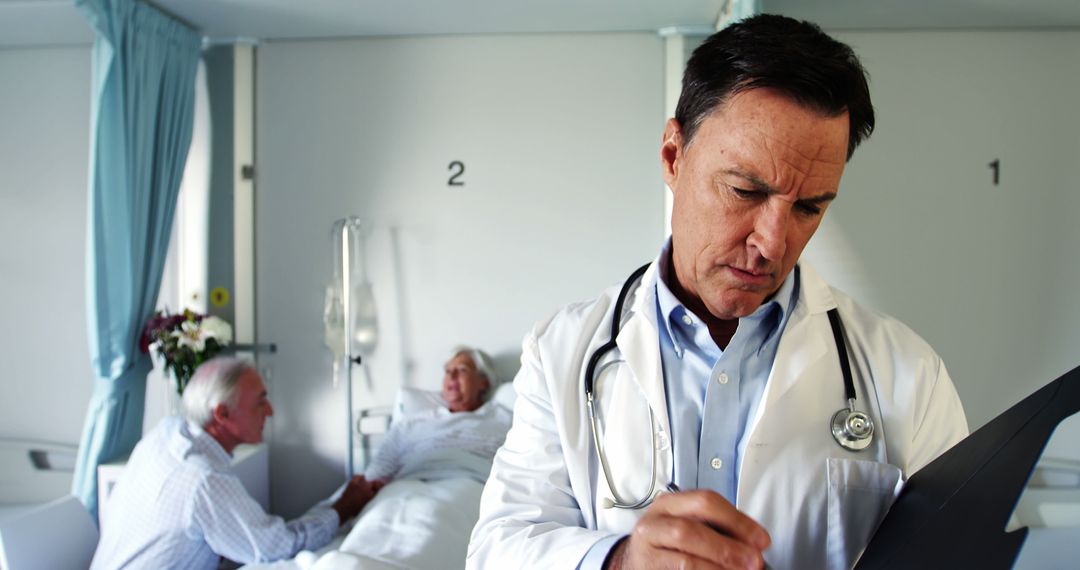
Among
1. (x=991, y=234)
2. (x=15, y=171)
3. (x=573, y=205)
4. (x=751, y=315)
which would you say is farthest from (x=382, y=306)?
(x=751, y=315)

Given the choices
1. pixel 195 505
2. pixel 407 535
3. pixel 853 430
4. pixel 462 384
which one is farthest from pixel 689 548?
→ pixel 462 384

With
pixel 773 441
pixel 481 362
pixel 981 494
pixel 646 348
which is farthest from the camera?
pixel 481 362

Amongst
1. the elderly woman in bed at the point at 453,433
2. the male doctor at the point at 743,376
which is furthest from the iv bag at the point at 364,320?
the male doctor at the point at 743,376

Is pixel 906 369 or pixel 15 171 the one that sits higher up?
pixel 15 171

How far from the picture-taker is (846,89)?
94 centimetres

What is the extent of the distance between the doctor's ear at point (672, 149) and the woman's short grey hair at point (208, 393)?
198 centimetres

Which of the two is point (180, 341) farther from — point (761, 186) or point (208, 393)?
point (761, 186)

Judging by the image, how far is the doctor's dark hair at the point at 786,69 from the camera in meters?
0.92

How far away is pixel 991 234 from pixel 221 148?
3.25m

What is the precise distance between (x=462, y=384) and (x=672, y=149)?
2379mm

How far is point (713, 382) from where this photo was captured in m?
1.05

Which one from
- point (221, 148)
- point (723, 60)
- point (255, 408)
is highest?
point (221, 148)

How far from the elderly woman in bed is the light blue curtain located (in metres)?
1.08

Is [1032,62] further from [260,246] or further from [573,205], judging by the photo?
[260,246]
